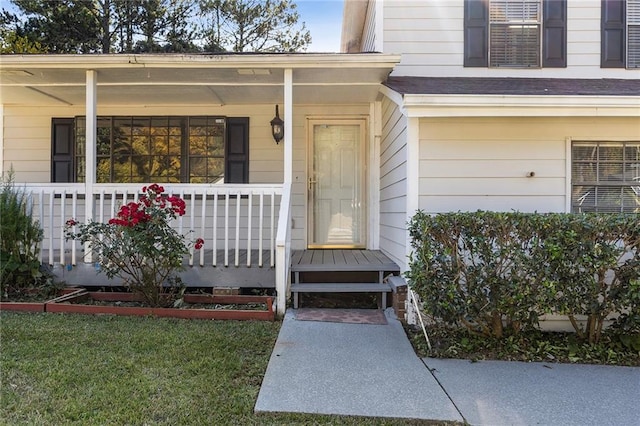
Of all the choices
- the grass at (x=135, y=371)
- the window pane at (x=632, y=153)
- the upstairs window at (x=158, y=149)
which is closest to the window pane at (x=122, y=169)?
the upstairs window at (x=158, y=149)

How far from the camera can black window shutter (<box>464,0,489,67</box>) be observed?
4.98 meters

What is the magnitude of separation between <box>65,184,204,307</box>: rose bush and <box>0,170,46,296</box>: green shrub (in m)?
0.64

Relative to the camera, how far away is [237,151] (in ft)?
19.8

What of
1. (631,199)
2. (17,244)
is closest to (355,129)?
(631,199)

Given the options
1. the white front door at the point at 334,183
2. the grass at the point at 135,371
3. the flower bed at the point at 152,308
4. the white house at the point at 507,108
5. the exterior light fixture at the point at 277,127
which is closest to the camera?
the grass at the point at 135,371

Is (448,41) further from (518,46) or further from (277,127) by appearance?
(277,127)

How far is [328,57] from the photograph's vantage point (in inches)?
170

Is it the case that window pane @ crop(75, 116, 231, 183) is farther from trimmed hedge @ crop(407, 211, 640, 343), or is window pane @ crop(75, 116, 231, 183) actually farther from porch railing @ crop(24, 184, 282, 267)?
trimmed hedge @ crop(407, 211, 640, 343)

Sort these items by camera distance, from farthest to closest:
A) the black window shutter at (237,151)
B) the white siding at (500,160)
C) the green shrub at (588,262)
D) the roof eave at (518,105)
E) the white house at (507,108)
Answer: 1. the black window shutter at (237,151)
2. the white siding at (500,160)
3. the white house at (507,108)
4. the roof eave at (518,105)
5. the green shrub at (588,262)

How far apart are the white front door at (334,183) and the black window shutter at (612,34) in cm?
313

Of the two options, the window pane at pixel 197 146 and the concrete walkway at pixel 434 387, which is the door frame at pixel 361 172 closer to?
the window pane at pixel 197 146

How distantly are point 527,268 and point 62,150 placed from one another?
621 cm

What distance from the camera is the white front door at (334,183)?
6137 mm

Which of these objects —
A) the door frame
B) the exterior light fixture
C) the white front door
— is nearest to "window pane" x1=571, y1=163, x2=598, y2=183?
the door frame
